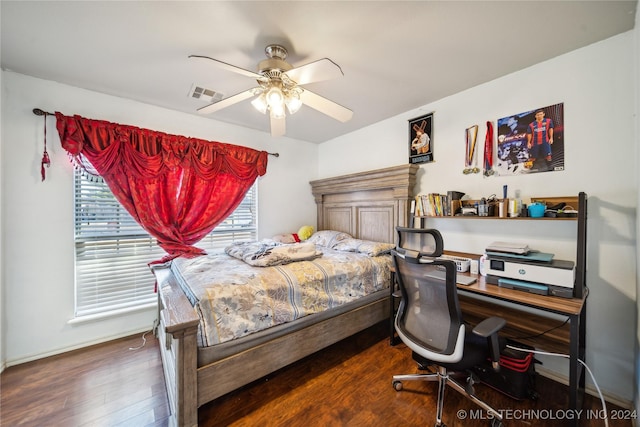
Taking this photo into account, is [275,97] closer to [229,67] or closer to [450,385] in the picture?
[229,67]

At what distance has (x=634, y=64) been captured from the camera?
4.94 feet

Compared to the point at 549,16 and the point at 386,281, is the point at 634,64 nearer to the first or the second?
the point at 549,16

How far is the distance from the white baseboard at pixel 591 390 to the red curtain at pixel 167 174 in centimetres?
335

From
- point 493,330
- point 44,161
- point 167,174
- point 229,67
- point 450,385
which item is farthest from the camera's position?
point 167,174

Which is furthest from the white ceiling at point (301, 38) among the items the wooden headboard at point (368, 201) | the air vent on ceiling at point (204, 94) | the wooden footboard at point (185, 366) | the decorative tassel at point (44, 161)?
the wooden footboard at point (185, 366)

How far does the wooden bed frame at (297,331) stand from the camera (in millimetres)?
1298

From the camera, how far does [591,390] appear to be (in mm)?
1693

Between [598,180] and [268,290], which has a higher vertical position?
[598,180]

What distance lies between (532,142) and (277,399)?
2758 mm

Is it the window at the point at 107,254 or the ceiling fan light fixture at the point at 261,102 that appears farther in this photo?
the window at the point at 107,254

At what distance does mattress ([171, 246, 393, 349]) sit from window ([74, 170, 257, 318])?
73 centimetres

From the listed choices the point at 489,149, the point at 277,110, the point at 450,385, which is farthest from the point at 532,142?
the point at 277,110

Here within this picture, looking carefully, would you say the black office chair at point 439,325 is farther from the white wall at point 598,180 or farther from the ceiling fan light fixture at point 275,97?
the ceiling fan light fixture at point 275,97

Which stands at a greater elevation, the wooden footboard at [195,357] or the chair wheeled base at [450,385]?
the wooden footboard at [195,357]
